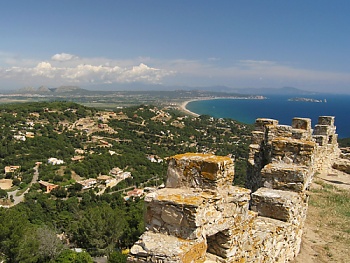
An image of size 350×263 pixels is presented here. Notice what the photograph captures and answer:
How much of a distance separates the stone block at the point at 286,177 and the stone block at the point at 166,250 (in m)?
3.46

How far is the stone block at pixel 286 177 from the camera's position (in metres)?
5.84

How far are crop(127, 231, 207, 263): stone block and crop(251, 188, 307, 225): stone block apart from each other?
2.68 metres

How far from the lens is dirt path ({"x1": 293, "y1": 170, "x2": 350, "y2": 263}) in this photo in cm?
579

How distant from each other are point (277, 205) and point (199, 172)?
2.66 m

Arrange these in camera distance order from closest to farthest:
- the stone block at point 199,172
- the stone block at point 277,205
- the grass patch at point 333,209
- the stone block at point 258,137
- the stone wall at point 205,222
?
the stone wall at point 205,222 < the stone block at point 199,172 < the stone block at point 277,205 < the grass patch at point 333,209 < the stone block at point 258,137

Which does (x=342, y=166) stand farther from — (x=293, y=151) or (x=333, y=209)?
(x=293, y=151)

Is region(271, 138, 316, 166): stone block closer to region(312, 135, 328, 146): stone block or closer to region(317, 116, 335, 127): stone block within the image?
region(312, 135, 328, 146): stone block

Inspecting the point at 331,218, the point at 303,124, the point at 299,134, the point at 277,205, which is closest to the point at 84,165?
the point at 303,124

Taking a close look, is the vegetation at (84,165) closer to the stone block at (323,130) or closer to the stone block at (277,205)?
the stone block at (323,130)

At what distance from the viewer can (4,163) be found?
165 ft

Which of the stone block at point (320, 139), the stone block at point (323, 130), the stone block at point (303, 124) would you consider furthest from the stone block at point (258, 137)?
the stone block at point (323, 130)

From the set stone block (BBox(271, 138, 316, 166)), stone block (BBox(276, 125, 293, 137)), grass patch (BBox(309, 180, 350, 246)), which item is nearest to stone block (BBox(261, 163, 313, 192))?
stone block (BBox(271, 138, 316, 166))

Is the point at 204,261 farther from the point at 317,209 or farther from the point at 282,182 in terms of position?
the point at 317,209

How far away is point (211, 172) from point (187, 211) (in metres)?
0.58
